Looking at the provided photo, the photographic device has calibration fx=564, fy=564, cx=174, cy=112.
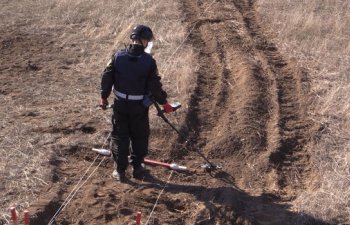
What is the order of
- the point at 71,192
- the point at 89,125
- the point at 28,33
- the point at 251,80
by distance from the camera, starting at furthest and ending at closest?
the point at 28,33, the point at 251,80, the point at 89,125, the point at 71,192

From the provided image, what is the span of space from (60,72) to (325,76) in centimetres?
479

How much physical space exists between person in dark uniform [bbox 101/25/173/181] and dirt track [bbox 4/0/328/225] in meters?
0.50

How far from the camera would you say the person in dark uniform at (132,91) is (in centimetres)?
638

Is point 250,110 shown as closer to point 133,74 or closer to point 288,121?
point 288,121

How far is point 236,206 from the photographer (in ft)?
21.1

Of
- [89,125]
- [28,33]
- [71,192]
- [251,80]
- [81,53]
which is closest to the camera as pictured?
[71,192]

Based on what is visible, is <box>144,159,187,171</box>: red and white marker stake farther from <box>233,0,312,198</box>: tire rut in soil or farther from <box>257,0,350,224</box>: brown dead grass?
<box>257,0,350,224</box>: brown dead grass

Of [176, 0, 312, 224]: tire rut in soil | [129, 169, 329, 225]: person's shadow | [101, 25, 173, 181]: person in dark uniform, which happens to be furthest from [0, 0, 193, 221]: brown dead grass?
[129, 169, 329, 225]: person's shadow

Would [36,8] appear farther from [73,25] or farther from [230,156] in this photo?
[230,156]

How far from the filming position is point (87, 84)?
9766 millimetres

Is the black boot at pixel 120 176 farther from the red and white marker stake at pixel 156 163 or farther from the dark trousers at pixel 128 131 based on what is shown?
the red and white marker stake at pixel 156 163

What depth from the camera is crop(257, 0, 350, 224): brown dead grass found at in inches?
259

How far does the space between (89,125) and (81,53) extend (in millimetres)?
3213

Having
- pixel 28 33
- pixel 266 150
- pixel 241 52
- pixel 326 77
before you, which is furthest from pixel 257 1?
pixel 266 150
